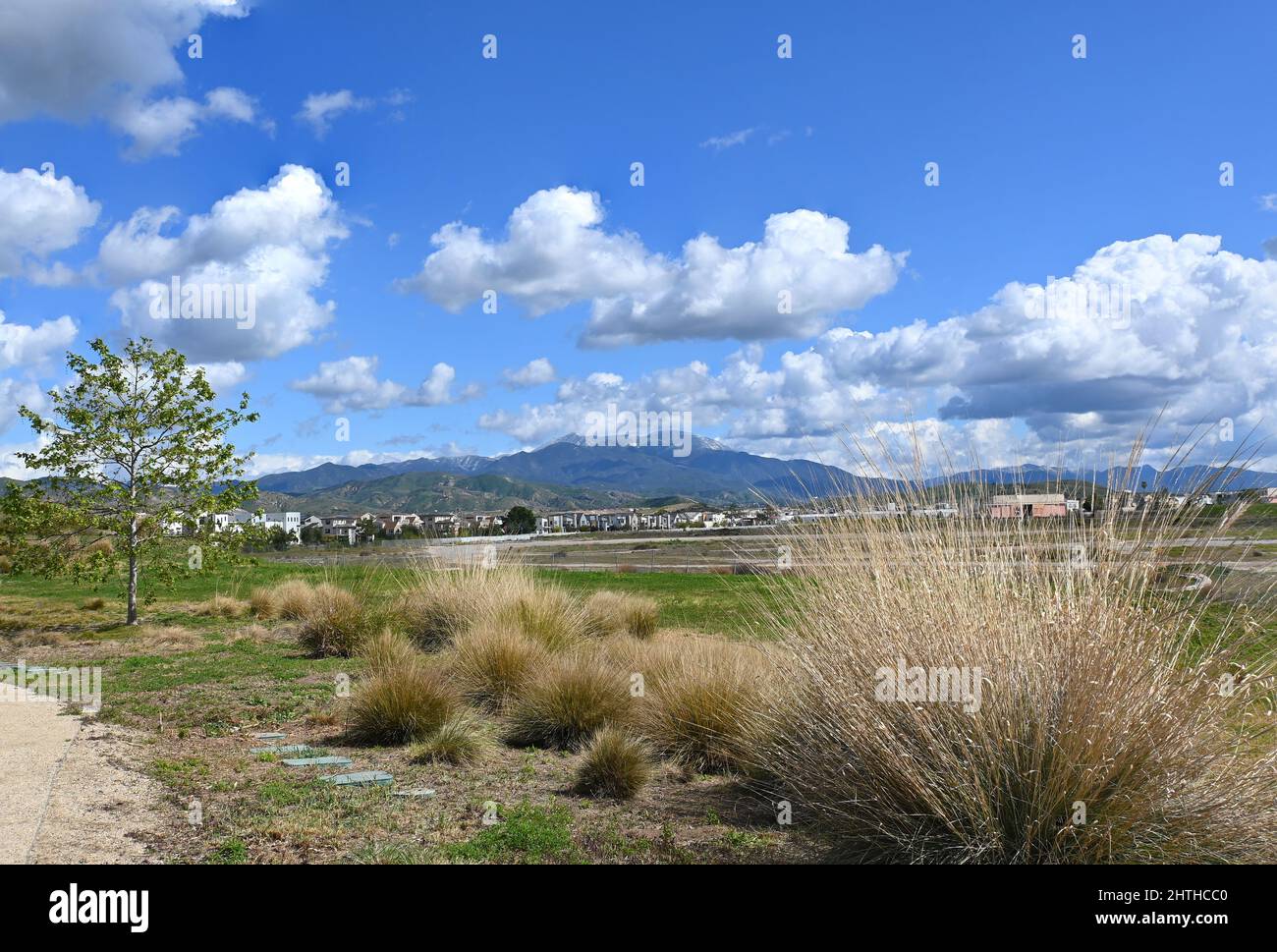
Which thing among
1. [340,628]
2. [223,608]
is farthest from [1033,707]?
[223,608]

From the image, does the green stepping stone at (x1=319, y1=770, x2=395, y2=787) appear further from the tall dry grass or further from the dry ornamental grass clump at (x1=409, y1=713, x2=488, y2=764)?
the tall dry grass

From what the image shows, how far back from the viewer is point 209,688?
35.0ft

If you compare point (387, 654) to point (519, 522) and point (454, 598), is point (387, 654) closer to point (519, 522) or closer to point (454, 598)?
point (454, 598)

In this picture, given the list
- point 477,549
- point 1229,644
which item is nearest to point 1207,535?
point 1229,644

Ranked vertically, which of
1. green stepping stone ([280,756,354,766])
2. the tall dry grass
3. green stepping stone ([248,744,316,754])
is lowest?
green stepping stone ([248,744,316,754])

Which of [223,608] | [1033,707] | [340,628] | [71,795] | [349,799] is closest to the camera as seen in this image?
[1033,707]

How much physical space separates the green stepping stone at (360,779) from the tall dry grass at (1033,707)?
10.0 feet

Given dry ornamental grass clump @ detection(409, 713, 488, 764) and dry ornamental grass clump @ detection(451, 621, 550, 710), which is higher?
dry ornamental grass clump @ detection(451, 621, 550, 710)

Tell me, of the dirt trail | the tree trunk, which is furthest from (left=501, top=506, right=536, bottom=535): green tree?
the dirt trail

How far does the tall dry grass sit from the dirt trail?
388 centimetres

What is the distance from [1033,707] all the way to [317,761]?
544cm

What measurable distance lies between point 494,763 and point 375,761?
0.95 m

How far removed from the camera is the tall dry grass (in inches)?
160

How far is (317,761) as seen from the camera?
7254mm
